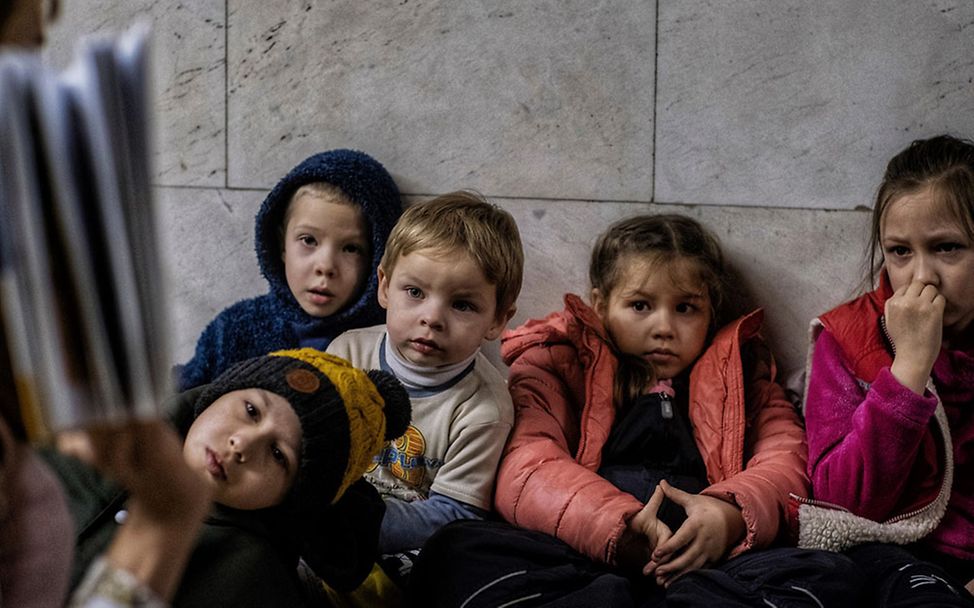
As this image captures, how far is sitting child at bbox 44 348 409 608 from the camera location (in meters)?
1.53

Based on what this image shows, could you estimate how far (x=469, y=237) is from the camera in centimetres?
210

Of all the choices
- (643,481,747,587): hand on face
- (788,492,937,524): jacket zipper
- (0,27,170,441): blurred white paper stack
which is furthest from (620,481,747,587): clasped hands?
(0,27,170,441): blurred white paper stack

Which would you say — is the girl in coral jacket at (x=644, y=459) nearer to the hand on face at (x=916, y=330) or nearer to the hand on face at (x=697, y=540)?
the hand on face at (x=697, y=540)

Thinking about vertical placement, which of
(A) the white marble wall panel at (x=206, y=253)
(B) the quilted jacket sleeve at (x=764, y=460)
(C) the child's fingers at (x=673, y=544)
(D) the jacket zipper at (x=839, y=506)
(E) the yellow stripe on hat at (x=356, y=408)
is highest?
(A) the white marble wall panel at (x=206, y=253)

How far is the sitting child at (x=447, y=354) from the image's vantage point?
2059mm

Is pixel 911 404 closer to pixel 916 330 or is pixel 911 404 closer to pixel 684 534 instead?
pixel 916 330

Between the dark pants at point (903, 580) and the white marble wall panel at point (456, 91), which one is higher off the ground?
the white marble wall panel at point (456, 91)

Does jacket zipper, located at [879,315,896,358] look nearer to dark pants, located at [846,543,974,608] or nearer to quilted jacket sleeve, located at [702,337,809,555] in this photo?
quilted jacket sleeve, located at [702,337,809,555]

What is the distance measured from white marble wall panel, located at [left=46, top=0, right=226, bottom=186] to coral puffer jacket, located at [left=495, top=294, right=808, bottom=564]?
98 cm

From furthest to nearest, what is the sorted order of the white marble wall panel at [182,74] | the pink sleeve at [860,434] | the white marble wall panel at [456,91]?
the white marble wall panel at [182,74] → the white marble wall panel at [456,91] → the pink sleeve at [860,434]

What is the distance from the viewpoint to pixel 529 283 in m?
2.49

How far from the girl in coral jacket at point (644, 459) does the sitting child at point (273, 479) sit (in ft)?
0.70

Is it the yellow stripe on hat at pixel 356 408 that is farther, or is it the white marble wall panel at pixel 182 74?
the white marble wall panel at pixel 182 74

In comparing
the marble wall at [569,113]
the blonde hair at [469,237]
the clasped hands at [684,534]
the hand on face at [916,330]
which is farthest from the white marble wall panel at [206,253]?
the hand on face at [916,330]
